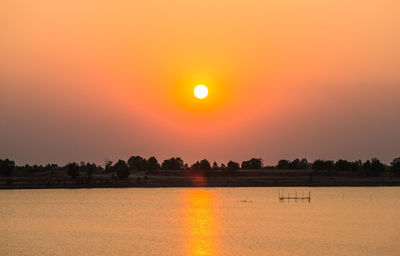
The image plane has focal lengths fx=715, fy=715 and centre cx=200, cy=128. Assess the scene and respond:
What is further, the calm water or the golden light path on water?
the golden light path on water

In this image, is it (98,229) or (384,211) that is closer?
(98,229)

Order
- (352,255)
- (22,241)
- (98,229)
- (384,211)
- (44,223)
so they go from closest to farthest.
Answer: (352,255) < (22,241) < (98,229) < (44,223) < (384,211)

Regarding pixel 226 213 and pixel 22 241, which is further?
pixel 226 213

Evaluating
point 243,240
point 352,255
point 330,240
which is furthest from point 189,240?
point 352,255

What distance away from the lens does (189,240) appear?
3602 inches

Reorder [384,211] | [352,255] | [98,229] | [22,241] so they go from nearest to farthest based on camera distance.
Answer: [352,255]
[22,241]
[98,229]
[384,211]

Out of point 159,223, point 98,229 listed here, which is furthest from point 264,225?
point 98,229

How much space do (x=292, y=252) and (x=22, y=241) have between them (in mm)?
34095

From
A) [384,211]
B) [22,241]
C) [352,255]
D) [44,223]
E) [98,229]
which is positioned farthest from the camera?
[384,211]

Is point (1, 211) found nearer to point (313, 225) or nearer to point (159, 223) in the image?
point (159, 223)

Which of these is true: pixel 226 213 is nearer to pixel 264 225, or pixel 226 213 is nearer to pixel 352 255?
pixel 264 225

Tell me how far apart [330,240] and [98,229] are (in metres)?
36.3

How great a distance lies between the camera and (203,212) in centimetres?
14925

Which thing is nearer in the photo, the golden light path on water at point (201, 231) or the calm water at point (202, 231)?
the calm water at point (202, 231)
